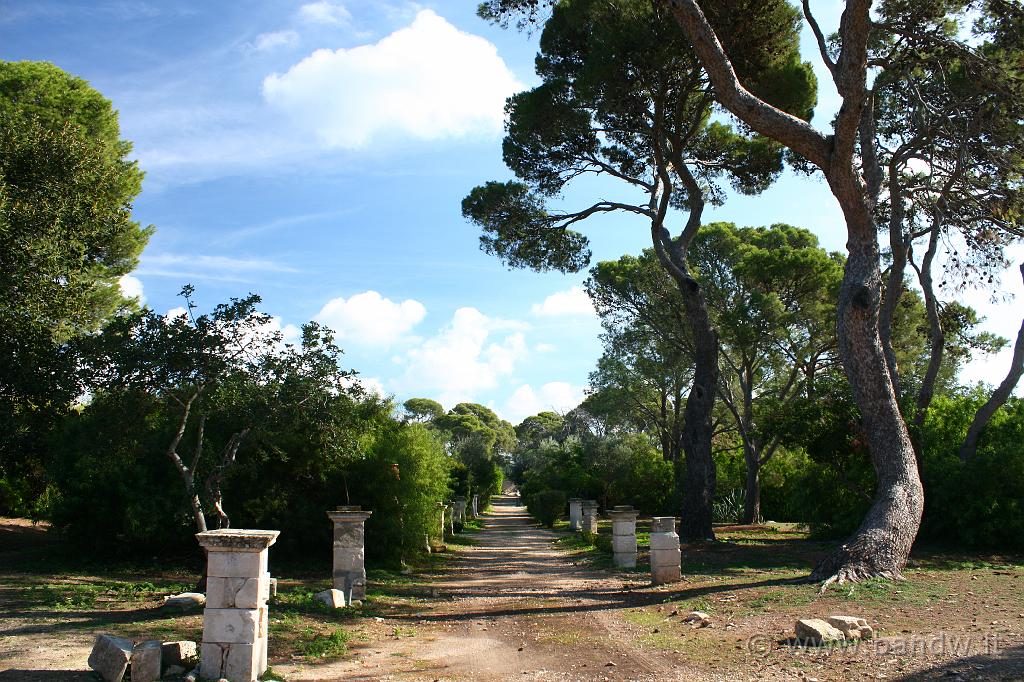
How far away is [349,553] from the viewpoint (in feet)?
33.4

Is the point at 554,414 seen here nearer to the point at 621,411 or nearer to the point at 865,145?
the point at 621,411

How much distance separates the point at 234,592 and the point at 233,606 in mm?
107

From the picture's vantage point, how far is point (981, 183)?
42.4 ft

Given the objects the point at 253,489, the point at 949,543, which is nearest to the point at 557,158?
the point at 253,489

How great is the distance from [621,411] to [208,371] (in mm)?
28103

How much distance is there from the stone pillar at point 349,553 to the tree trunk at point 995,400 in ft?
38.8

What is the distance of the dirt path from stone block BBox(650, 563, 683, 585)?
0.48m

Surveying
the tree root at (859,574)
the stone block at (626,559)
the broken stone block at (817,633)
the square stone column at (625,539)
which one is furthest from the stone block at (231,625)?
the stone block at (626,559)

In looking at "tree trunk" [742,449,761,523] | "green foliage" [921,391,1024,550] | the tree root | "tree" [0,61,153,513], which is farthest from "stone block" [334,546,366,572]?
"tree trunk" [742,449,761,523]

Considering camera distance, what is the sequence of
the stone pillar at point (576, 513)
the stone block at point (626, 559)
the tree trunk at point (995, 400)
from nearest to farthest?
the stone block at point (626, 559) < the tree trunk at point (995, 400) < the stone pillar at point (576, 513)

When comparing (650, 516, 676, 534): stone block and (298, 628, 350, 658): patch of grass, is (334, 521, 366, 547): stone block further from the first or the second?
(650, 516, 676, 534): stone block

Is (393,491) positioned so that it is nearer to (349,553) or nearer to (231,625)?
(349,553)

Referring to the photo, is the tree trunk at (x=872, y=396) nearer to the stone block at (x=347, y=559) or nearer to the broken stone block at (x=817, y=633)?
the broken stone block at (x=817, y=633)

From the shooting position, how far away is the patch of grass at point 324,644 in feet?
22.8
